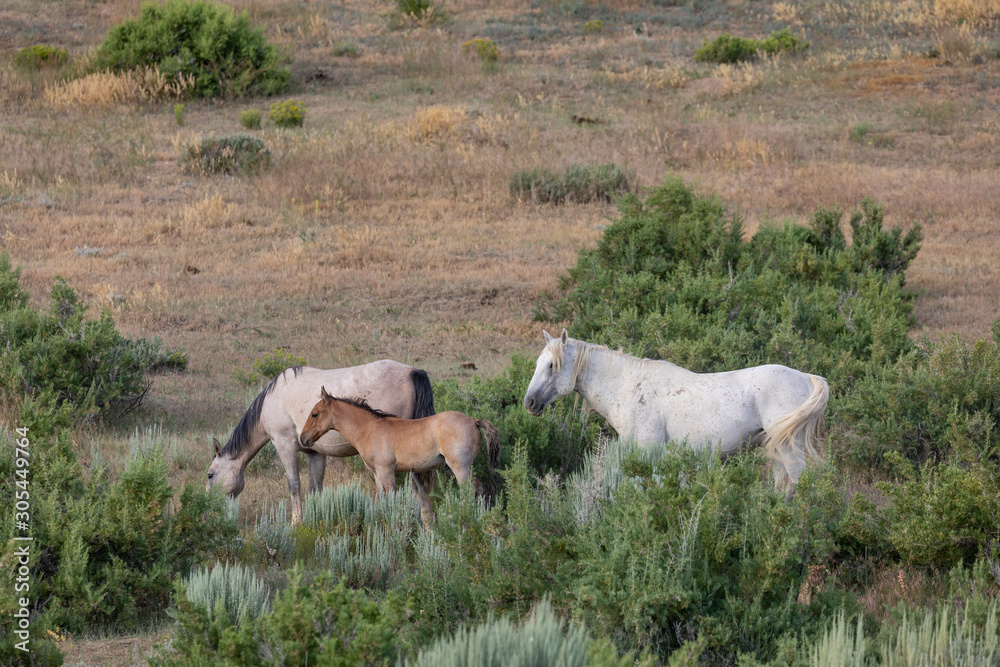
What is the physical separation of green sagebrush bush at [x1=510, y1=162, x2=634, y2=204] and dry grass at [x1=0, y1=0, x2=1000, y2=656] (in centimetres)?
42

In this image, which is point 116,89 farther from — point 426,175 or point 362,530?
point 362,530

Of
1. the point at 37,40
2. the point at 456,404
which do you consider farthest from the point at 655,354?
the point at 37,40

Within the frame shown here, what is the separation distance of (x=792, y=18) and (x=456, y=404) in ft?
103

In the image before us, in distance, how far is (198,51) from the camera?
2541 cm

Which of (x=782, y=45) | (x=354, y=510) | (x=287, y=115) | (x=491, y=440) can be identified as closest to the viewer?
(x=491, y=440)

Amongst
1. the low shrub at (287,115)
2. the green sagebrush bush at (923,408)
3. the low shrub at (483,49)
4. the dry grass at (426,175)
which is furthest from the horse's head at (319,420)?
the low shrub at (483,49)

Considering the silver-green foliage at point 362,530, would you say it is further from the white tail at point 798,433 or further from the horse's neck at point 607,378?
the white tail at point 798,433

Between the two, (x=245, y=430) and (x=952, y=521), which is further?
(x=245, y=430)

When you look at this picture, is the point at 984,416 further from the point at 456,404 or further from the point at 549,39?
the point at 549,39

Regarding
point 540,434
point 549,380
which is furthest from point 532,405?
point 540,434

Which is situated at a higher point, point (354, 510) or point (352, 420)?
point (352, 420)

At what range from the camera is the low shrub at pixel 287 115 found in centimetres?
2262

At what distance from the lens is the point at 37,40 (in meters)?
→ 27.8

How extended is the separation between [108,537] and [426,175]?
1432cm
